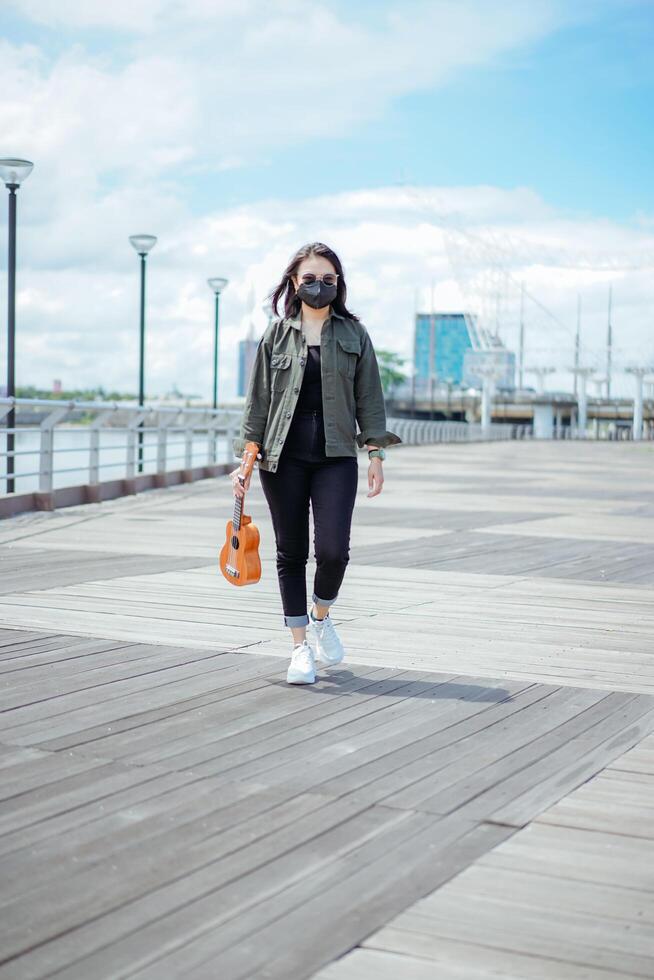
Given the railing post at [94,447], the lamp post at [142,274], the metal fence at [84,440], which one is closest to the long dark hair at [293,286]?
the metal fence at [84,440]

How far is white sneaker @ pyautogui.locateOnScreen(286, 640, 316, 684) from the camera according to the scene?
5191mm

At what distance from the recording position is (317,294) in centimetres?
520

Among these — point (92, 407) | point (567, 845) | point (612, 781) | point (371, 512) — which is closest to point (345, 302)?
point (612, 781)

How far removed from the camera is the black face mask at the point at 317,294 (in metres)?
5.20

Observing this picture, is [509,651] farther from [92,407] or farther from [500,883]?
[92,407]

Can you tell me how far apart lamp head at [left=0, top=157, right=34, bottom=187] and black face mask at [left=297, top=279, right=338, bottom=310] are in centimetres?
1384

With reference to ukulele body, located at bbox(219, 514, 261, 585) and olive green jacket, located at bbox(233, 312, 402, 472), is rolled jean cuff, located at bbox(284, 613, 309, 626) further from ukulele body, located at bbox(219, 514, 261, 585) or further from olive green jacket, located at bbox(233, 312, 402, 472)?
olive green jacket, located at bbox(233, 312, 402, 472)

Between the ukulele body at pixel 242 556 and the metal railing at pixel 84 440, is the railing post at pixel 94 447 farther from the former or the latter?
the ukulele body at pixel 242 556

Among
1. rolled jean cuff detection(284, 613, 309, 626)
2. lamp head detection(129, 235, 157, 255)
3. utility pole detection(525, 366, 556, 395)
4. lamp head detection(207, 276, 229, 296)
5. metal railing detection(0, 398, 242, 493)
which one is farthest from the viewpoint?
utility pole detection(525, 366, 556, 395)

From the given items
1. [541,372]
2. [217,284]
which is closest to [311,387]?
[217,284]

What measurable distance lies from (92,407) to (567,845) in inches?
529

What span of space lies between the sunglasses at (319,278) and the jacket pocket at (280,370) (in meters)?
0.29

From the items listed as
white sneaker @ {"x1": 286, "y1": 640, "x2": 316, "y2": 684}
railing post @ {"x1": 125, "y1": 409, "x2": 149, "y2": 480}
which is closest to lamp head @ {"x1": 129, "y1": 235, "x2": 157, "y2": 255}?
railing post @ {"x1": 125, "y1": 409, "x2": 149, "y2": 480}

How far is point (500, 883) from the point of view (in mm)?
3016
